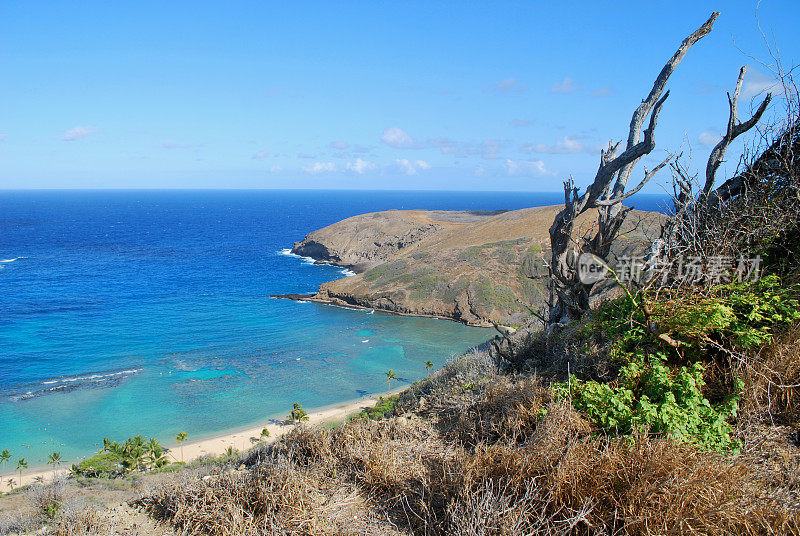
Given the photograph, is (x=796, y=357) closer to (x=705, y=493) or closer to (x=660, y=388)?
(x=660, y=388)

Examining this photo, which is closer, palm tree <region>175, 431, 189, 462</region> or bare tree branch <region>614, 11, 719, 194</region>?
bare tree branch <region>614, 11, 719, 194</region>

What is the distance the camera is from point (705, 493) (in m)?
3.61

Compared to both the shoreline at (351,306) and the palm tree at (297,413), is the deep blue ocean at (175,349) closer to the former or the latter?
the shoreline at (351,306)

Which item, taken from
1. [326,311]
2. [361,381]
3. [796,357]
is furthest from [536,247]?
[796,357]

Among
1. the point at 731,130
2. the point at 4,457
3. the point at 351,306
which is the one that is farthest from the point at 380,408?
the point at 351,306

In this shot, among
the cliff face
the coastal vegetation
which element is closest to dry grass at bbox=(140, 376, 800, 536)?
the coastal vegetation

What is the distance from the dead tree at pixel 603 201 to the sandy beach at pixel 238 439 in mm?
11707

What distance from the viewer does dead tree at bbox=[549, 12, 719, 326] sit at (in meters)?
6.91

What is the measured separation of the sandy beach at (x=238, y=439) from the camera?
1845cm

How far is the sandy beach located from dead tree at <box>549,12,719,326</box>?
11707 mm

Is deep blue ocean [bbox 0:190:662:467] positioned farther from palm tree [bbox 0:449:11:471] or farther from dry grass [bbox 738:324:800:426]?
dry grass [bbox 738:324:800:426]

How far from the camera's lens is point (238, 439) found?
21.1m

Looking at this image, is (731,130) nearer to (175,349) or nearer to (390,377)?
(390,377)

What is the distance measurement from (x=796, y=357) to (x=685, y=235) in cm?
237
